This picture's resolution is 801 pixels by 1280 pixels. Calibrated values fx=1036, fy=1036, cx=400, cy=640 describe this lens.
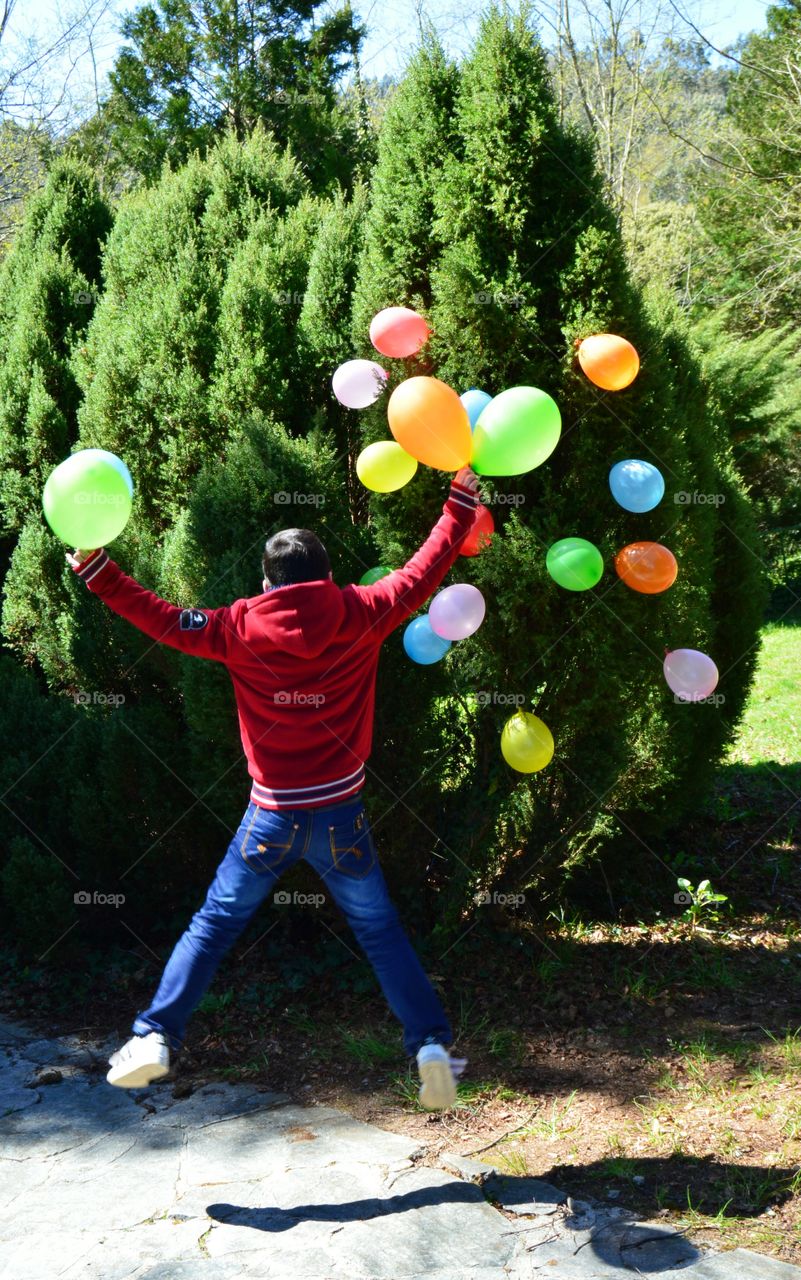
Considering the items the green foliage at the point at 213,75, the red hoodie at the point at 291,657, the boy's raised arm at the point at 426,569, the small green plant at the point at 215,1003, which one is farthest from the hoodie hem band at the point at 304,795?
the green foliage at the point at 213,75

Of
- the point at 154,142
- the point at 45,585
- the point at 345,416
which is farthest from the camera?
the point at 154,142

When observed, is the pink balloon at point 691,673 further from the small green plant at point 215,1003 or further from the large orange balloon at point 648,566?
the small green plant at point 215,1003

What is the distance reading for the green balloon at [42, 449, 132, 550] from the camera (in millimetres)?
3104

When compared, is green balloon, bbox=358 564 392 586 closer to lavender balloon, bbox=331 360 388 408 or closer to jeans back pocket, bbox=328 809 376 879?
lavender balloon, bbox=331 360 388 408

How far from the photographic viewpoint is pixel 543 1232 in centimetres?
282

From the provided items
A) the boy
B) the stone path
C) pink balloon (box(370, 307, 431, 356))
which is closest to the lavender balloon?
pink balloon (box(370, 307, 431, 356))

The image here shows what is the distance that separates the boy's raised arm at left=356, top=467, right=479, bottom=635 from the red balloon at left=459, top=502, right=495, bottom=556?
30cm

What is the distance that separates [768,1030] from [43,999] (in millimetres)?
2976

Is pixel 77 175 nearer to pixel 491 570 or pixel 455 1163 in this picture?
pixel 491 570

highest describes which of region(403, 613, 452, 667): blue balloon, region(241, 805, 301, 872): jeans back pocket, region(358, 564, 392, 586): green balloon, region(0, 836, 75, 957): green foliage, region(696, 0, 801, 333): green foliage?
region(696, 0, 801, 333): green foliage

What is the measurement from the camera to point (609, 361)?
11.8 feet

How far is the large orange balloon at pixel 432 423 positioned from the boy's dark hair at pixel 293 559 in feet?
1.59

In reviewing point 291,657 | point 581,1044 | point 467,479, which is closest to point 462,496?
point 467,479

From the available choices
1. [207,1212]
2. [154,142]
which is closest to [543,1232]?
[207,1212]
